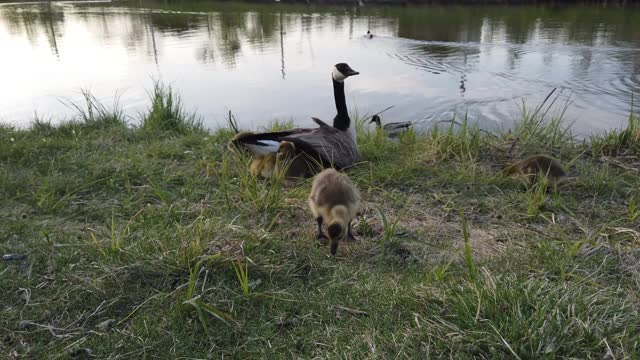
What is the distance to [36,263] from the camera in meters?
2.76

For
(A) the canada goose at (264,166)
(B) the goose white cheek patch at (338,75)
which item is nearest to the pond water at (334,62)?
(B) the goose white cheek patch at (338,75)

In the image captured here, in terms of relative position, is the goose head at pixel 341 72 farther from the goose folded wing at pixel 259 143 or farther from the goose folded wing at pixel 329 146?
the goose folded wing at pixel 259 143

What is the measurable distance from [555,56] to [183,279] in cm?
1104

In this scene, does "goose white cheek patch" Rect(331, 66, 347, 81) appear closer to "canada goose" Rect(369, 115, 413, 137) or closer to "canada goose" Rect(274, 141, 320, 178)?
"canada goose" Rect(369, 115, 413, 137)

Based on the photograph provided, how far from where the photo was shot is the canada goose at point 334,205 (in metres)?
2.74

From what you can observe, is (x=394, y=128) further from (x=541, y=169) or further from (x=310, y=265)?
(x=310, y=265)

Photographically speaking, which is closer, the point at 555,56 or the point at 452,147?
the point at 452,147

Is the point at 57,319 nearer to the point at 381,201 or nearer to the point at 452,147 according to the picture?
the point at 381,201

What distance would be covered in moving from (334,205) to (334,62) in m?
9.14

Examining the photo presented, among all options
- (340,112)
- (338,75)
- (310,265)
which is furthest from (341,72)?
(310,265)

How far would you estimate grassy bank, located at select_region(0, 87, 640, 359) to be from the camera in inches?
82.4

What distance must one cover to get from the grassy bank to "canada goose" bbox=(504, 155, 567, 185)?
119mm

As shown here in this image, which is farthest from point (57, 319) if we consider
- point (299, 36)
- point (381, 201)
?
point (299, 36)

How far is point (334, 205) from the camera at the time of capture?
284cm
